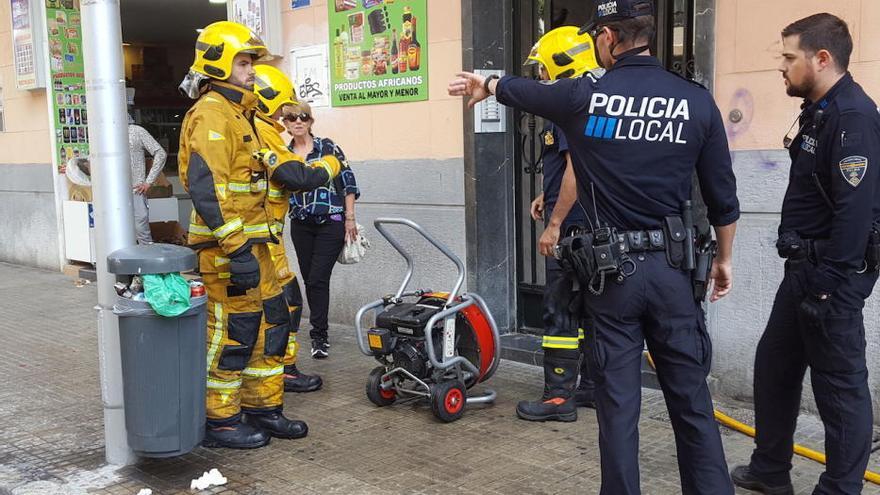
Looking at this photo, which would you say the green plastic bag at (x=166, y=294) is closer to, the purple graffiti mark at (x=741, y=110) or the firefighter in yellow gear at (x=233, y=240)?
the firefighter in yellow gear at (x=233, y=240)

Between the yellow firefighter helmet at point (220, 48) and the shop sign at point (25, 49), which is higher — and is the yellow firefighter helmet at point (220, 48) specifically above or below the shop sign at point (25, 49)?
below

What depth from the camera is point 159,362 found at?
4.03 meters

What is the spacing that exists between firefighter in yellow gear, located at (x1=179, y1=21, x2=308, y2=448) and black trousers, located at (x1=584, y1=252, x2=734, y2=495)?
6.35 feet

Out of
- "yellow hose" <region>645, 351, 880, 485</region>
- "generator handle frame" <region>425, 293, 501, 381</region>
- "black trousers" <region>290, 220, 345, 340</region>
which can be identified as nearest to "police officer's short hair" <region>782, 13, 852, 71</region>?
"yellow hose" <region>645, 351, 880, 485</region>

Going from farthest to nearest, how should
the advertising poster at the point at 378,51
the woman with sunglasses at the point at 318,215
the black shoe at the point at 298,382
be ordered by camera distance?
1. the advertising poster at the point at 378,51
2. the woman with sunglasses at the point at 318,215
3. the black shoe at the point at 298,382

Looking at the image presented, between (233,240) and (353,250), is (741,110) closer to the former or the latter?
(353,250)

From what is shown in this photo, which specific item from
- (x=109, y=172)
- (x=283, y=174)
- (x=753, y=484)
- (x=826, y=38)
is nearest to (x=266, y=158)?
(x=283, y=174)

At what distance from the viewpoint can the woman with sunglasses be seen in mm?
5988

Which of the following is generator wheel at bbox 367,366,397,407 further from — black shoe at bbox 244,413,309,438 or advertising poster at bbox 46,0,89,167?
advertising poster at bbox 46,0,89,167

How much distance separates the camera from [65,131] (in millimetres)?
10789

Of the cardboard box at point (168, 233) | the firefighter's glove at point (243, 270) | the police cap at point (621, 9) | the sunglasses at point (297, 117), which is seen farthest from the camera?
the cardboard box at point (168, 233)

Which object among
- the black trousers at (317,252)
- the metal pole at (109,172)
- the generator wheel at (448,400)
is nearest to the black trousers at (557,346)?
the generator wheel at (448,400)

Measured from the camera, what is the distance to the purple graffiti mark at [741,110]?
506cm

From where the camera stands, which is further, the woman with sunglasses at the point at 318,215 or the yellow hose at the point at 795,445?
the woman with sunglasses at the point at 318,215
